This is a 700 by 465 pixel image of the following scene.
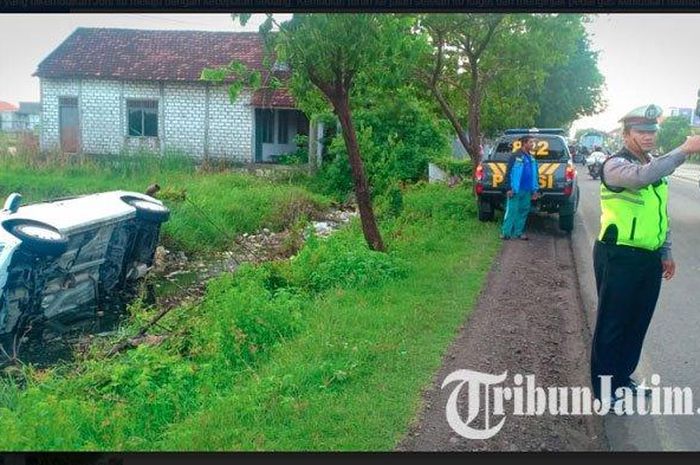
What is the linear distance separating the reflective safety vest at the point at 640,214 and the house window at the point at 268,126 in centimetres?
297

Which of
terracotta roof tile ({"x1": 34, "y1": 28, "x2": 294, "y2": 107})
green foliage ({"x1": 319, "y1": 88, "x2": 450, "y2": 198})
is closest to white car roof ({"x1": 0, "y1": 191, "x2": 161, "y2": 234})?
terracotta roof tile ({"x1": 34, "y1": 28, "x2": 294, "y2": 107})

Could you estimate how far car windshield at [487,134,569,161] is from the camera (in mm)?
5629

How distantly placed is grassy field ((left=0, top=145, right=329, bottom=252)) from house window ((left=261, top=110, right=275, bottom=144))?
1.14ft

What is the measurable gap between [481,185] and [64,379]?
3485mm

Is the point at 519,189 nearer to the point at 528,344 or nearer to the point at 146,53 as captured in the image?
the point at 528,344

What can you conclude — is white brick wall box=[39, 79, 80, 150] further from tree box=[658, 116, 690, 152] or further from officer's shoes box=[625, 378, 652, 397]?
officer's shoes box=[625, 378, 652, 397]

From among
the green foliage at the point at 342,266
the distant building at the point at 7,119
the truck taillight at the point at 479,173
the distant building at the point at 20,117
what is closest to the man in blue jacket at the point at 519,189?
the truck taillight at the point at 479,173

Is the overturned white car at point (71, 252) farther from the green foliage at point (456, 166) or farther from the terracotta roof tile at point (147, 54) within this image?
the green foliage at point (456, 166)

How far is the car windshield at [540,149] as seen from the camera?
5629 millimetres

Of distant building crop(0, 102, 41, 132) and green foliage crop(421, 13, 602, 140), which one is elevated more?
green foliage crop(421, 13, 602, 140)

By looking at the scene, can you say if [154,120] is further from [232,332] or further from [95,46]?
[232,332]

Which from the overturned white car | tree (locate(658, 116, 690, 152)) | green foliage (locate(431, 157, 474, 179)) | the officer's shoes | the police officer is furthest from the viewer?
green foliage (locate(431, 157, 474, 179))

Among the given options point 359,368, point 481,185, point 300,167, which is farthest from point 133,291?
point 481,185

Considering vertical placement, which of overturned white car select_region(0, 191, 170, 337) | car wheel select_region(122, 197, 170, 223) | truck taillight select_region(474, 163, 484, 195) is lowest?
overturned white car select_region(0, 191, 170, 337)
